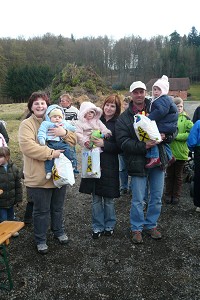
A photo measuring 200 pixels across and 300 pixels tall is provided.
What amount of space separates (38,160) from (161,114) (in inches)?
65.6

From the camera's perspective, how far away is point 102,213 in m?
3.93

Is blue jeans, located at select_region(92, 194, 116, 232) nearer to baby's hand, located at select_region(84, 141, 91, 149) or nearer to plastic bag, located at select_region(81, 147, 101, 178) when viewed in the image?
plastic bag, located at select_region(81, 147, 101, 178)

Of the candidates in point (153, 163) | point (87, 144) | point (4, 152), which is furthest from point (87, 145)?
point (4, 152)

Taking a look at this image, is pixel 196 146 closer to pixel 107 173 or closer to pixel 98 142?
pixel 107 173

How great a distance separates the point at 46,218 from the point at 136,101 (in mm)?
1932

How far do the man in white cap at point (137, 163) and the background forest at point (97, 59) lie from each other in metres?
11.7

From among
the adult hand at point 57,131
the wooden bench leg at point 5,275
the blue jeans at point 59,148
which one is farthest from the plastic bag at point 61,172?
the wooden bench leg at point 5,275

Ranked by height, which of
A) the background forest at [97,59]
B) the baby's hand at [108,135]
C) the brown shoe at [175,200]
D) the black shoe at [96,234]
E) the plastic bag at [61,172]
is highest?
the background forest at [97,59]

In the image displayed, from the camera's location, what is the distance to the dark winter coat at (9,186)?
3852 mm

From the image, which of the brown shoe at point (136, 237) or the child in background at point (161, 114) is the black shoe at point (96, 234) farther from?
the child in background at point (161, 114)

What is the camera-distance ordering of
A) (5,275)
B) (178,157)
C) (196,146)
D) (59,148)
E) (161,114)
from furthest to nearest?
(178,157), (196,146), (161,114), (59,148), (5,275)

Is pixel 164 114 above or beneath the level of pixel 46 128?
above

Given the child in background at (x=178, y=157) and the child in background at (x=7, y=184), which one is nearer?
the child in background at (x=7, y=184)

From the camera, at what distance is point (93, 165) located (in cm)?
363
